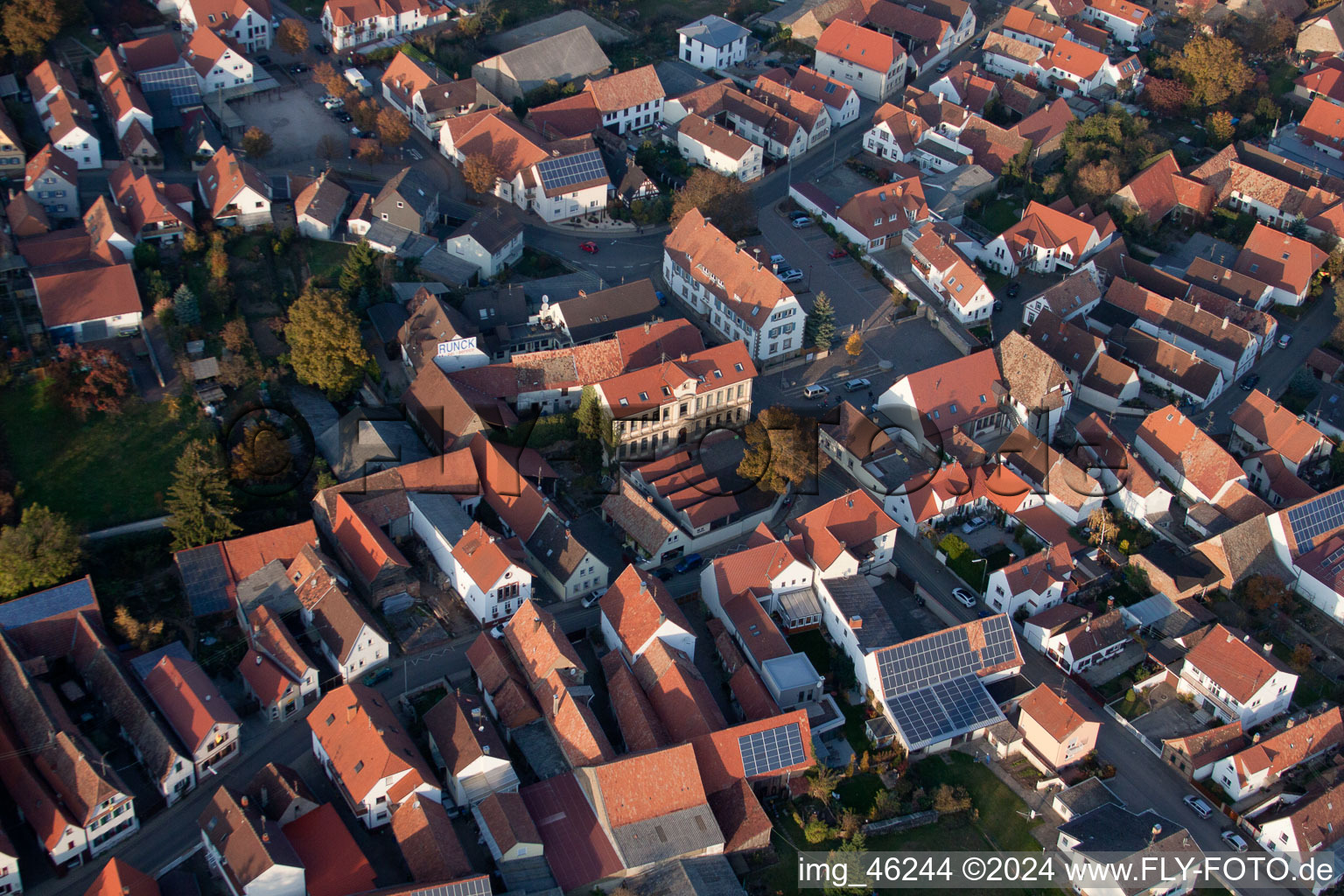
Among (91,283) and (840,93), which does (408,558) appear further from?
(840,93)

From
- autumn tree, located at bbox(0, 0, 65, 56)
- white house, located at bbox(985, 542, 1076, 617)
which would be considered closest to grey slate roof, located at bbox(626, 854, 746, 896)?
white house, located at bbox(985, 542, 1076, 617)

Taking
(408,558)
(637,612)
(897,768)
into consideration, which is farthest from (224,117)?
(897,768)

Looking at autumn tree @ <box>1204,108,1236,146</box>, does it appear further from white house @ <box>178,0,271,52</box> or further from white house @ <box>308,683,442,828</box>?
white house @ <box>308,683,442,828</box>

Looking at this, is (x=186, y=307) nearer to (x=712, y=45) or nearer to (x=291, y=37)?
(x=291, y=37)

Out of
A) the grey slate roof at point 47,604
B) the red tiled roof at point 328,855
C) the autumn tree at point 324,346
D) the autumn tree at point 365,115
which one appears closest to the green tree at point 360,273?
the autumn tree at point 324,346

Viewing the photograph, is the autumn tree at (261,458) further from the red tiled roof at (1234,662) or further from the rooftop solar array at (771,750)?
the red tiled roof at (1234,662)

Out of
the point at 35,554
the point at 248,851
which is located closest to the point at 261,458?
the point at 35,554
